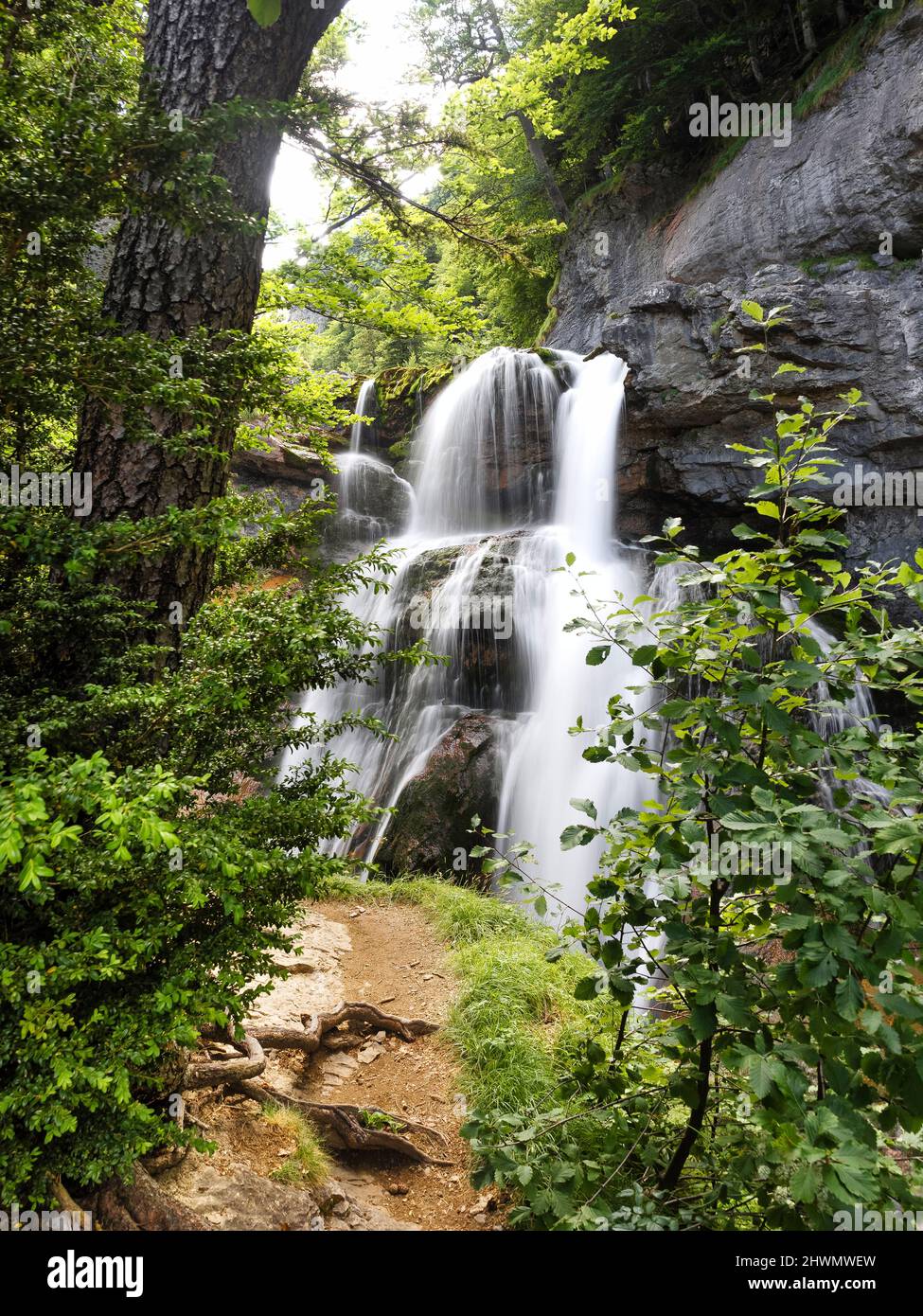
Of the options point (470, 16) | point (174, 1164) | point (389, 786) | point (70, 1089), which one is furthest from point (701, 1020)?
point (470, 16)

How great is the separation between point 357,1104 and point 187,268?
4139mm

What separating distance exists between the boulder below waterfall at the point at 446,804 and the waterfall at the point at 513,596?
0.61 ft

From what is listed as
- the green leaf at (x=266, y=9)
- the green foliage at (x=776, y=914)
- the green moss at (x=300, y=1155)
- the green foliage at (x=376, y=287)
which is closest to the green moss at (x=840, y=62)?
the green foliage at (x=376, y=287)

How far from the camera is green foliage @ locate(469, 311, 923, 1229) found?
50.7 inches

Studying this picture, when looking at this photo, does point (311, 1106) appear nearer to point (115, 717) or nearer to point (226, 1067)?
point (226, 1067)

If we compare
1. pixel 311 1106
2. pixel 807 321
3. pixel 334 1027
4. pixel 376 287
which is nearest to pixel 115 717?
pixel 311 1106

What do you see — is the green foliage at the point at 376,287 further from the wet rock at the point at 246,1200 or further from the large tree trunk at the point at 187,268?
the wet rock at the point at 246,1200

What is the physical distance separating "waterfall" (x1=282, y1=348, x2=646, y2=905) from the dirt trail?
1575mm

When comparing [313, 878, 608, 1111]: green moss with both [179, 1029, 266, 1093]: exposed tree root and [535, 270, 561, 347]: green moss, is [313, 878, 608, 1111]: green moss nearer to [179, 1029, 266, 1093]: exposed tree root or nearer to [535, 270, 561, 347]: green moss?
[179, 1029, 266, 1093]: exposed tree root

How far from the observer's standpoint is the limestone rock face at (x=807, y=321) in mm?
9312

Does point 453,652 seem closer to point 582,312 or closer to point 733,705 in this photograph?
point 733,705

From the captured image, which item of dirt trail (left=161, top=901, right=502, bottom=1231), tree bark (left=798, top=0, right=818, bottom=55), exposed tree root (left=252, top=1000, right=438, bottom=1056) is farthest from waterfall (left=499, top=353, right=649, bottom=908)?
tree bark (left=798, top=0, right=818, bottom=55)

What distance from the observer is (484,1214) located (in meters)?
2.72
